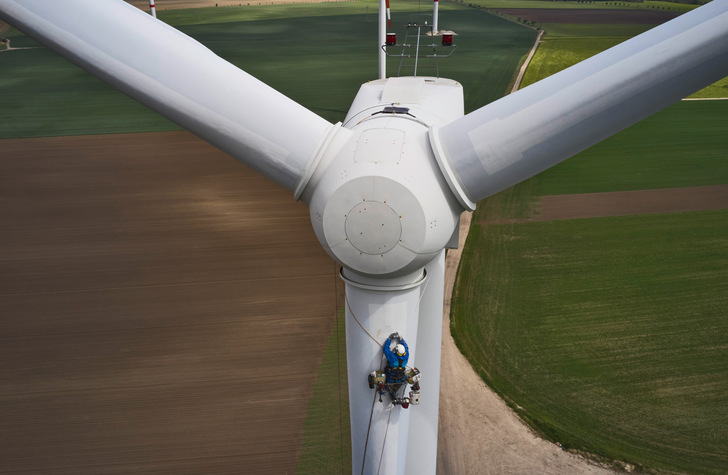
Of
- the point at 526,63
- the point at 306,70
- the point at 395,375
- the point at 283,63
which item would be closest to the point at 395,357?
the point at 395,375

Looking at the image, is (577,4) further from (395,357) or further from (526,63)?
(395,357)

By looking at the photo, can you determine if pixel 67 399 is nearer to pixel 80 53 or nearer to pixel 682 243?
pixel 80 53

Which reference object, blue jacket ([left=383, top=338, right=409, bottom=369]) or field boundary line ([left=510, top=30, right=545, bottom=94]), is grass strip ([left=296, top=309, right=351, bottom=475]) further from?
field boundary line ([left=510, top=30, right=545, bottom=94])

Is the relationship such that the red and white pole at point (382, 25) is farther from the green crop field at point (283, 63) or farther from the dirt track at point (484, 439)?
the dirt track at point (484, 439)

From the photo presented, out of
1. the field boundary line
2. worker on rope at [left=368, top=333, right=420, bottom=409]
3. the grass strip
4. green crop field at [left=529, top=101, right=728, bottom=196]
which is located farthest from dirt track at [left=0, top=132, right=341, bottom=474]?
the field boundary line

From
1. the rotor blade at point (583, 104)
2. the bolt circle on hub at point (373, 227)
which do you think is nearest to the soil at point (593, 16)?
the rotor blade at point (583, 104)
